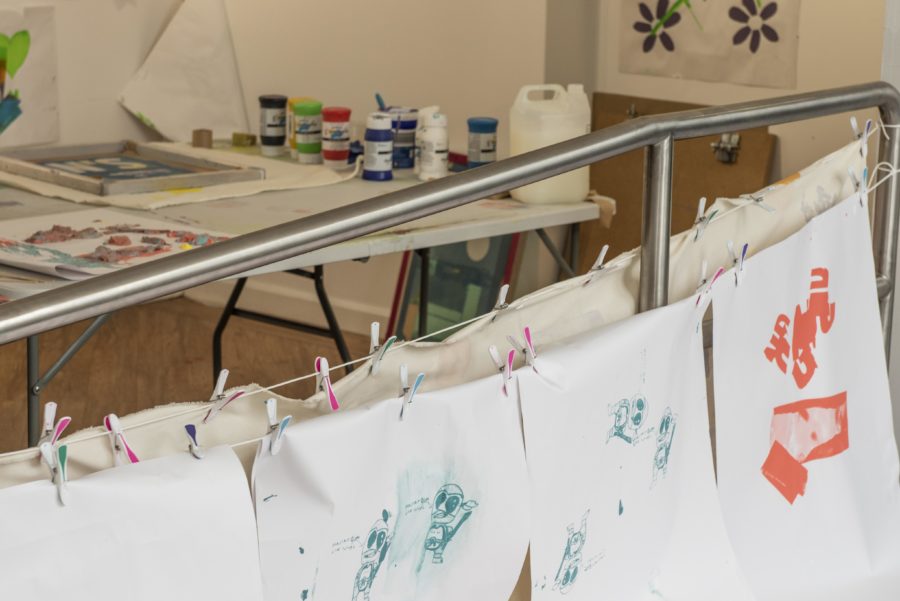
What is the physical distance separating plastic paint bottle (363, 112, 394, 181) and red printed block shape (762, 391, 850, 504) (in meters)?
1.56

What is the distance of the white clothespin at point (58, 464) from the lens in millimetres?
817

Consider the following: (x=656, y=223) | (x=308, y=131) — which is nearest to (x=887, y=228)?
(x=656, y=223)

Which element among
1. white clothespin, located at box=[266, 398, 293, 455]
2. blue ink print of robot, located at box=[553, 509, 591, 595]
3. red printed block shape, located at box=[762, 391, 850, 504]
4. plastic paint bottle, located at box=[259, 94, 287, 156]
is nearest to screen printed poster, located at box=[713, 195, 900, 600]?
red printed block shape, located at box=[762, 391, 850, 504]

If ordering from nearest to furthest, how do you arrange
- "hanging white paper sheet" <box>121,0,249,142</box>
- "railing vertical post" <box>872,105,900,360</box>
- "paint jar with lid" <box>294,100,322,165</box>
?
"railing vertical post" <box>872,105,900,360</box> < "paint jar with lid" <box>294,100,322,165</box> < "hanging white paper sheet" <box>121,0,249,142</box>

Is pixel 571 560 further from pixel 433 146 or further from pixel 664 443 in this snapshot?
pixel 433 146

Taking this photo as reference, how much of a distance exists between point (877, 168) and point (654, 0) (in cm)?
210

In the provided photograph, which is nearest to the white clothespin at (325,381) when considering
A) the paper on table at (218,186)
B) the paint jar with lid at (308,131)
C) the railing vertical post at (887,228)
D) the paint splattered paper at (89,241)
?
the railing vertical post at (887,228)

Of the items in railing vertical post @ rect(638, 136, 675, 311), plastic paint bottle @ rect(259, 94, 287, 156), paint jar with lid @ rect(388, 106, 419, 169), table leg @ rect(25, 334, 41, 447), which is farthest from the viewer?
plastic paint bottle @ rect(259, 94, 287, 156)

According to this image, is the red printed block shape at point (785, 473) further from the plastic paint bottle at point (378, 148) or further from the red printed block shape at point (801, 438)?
the plastic paint bottle at point (378, 148)

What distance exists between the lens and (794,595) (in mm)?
1584

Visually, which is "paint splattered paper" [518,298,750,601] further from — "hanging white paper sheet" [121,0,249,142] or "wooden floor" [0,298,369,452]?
"hanging white paper sheet" [121,0,249,142]

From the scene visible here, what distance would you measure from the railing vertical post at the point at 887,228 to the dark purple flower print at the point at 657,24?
6.48ft

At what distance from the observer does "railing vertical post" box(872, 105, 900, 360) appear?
1.73 metres

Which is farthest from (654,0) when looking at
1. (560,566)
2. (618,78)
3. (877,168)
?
(560,566)
